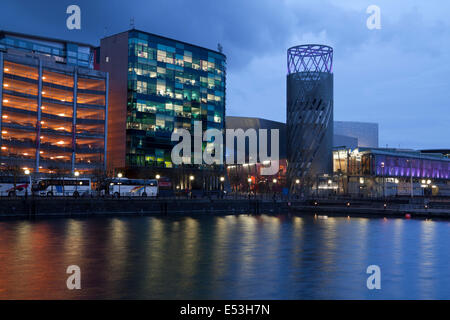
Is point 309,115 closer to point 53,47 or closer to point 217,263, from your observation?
point 53,47

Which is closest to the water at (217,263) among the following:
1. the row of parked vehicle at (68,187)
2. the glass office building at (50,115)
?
the row of parked vehicle at (68,187)

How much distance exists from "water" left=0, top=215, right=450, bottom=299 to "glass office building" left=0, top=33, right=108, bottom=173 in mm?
59008

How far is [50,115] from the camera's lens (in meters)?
106

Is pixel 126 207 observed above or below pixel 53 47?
below

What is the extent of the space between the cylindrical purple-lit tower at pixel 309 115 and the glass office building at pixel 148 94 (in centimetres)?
2608

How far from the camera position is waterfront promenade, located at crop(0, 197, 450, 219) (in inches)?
2414

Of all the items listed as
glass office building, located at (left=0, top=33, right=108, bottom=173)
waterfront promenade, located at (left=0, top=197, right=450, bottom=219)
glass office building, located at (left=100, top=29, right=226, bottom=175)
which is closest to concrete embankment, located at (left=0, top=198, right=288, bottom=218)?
waterfront promenade, located at (left=0, top=197, right=450, bottom=219)

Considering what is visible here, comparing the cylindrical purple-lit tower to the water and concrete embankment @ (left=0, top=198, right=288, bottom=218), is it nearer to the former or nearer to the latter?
concrete embankment @ (left=0, top=198, right=288, bottom=218)

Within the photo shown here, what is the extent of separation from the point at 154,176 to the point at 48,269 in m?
92.2

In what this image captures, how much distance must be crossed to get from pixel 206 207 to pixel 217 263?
51.0 metres

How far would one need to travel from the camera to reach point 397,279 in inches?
960

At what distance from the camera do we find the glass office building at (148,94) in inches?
4653

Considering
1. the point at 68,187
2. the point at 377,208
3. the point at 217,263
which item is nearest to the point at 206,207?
the point at 68,187
